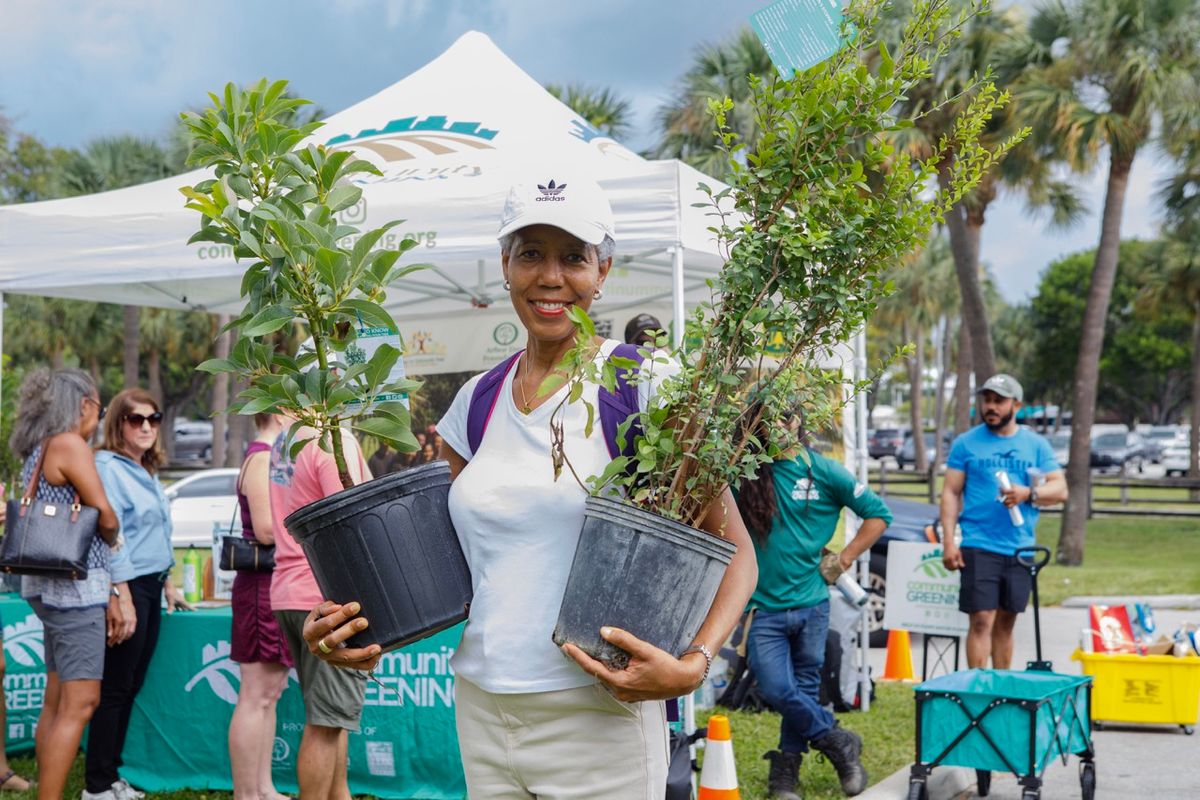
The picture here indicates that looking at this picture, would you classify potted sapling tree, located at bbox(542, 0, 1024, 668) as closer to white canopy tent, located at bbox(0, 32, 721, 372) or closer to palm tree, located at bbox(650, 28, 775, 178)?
white canopy tent, located at bbox(0, 32, 721, 372)

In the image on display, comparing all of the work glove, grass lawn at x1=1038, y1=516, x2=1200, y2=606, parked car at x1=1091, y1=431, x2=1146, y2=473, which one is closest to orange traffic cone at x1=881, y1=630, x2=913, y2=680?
A: the work glove

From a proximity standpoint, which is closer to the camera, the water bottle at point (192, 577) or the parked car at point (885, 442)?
the water bottle at point (192, 577)

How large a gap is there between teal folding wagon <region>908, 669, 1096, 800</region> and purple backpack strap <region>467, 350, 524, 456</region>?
10.9 feet

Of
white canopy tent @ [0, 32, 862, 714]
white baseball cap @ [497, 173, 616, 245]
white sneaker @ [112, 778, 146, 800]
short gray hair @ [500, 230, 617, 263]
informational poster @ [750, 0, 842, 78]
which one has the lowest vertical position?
white sneaker @ [112, 778, 146, 800]

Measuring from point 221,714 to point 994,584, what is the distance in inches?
171

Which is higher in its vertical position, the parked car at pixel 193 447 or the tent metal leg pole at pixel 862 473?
the parked car at pixel 193 447

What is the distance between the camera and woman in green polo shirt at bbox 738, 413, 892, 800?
5.52 m

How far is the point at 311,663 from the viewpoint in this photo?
4566 mm

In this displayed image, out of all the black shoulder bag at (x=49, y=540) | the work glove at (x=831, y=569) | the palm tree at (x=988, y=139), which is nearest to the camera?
the black shoulder bag at (x=49, y=540)

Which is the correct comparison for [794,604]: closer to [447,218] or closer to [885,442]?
[447,218]

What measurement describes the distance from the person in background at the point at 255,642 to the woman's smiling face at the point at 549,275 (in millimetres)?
2956

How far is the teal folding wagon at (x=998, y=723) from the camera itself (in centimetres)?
487

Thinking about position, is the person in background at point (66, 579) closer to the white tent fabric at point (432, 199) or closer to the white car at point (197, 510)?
the white tent fabric at point (432, 199)

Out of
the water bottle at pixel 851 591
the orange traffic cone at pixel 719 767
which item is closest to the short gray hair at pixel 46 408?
the orange traffic cone at pixel 719 767
